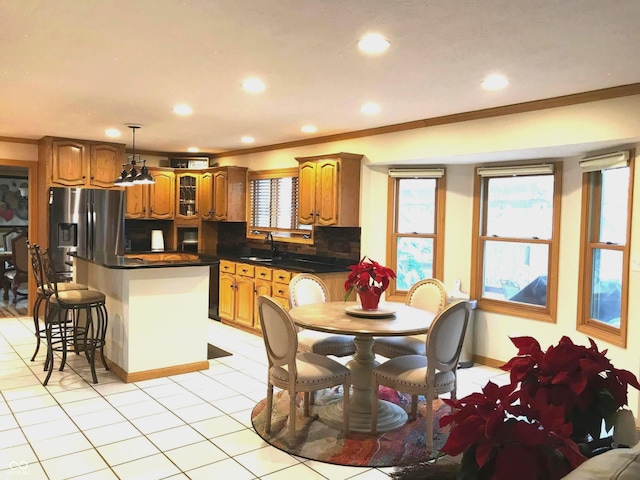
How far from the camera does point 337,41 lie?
2.82 meters

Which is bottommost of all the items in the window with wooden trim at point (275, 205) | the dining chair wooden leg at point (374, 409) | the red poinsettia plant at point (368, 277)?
the dining chair wooden leg at point (374, 409)

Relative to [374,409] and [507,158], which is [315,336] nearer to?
[374,409]

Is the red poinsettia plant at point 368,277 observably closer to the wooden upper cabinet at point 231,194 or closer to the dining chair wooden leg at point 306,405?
the dining chair wooden leg at point 306,405

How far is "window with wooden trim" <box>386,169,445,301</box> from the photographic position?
5555 millimetres

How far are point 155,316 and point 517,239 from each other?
3.44 m

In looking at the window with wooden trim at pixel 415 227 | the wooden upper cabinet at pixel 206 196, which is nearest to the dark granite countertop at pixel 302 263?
the window with wooden trim at pixel 415 227

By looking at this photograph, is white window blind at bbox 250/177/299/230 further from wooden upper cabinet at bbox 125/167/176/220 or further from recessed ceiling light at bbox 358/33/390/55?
recessed ceiling light at bbox 358/33/390/55

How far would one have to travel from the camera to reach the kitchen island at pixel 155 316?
14.6ft

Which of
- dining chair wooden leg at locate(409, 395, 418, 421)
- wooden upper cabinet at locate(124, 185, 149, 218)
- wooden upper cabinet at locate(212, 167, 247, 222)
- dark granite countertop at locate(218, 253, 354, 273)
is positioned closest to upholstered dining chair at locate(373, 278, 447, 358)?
dining chair wooden leg at locate(409, 395, 418, 421)

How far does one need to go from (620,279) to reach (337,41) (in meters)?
2.95

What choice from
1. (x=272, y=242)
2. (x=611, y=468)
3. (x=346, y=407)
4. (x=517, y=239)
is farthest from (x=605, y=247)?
(x=272, y=242)

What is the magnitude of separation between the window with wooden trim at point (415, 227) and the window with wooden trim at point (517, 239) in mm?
433

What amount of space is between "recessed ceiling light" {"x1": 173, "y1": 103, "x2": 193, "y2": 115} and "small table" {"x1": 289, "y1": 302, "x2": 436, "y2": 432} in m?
2.03

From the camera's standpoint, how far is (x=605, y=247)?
4.20 metres
